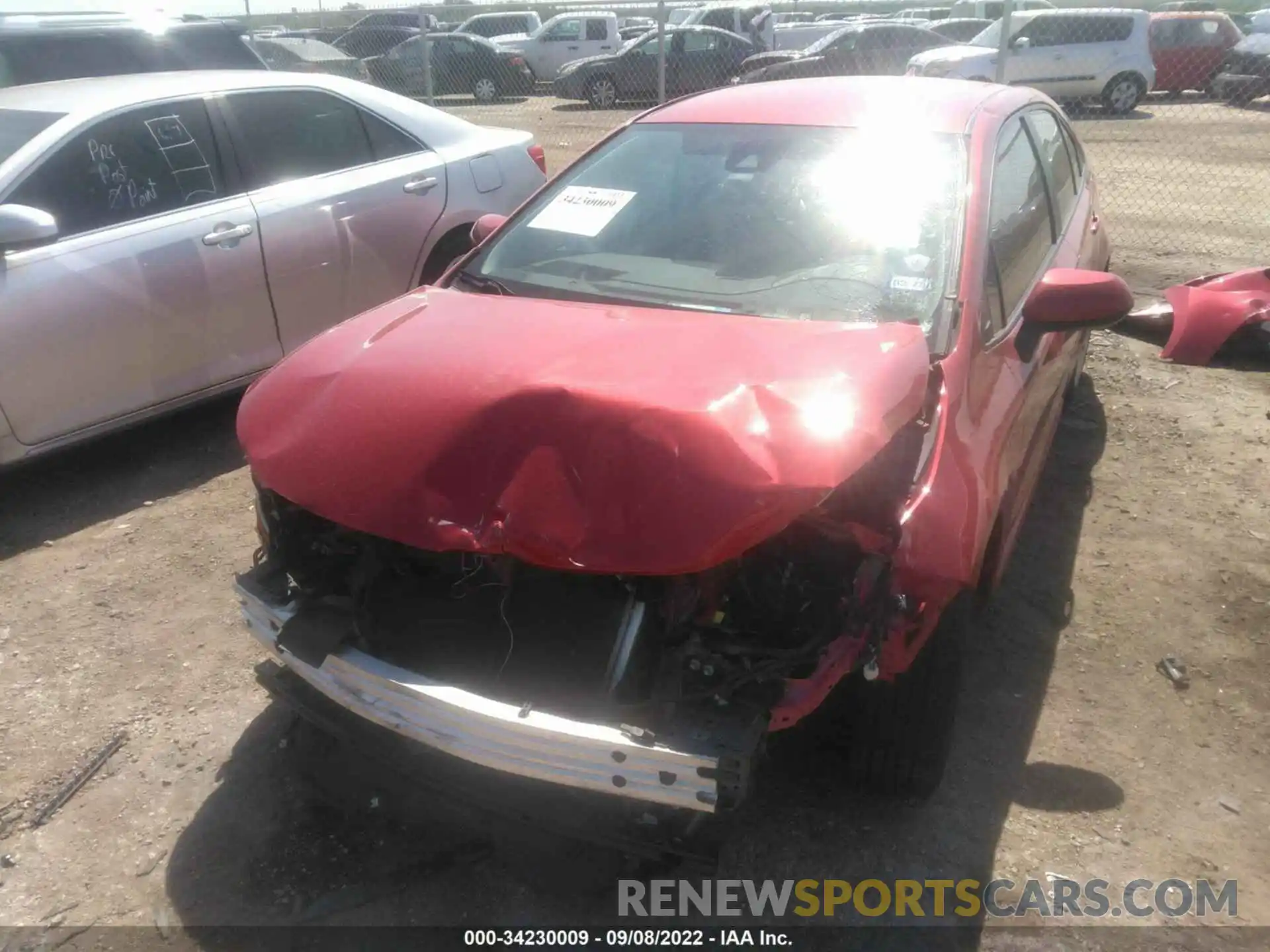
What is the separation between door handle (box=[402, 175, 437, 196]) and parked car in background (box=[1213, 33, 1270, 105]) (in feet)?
51.9

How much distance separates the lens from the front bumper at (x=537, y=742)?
6.65 feet

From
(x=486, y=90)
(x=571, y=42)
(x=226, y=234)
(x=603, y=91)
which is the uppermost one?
(x=226, y=234)

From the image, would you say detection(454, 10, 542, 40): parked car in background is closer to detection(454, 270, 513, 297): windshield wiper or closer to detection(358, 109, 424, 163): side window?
detection(358, 109, 424, 163): side window

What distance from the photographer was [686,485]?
2.10m

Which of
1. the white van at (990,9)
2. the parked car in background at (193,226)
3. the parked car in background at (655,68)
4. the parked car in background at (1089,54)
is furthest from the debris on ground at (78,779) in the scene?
the white van at (990,9)

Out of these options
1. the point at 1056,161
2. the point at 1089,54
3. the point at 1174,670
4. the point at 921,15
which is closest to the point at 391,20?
the point at 921,15

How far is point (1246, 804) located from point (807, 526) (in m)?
1.54

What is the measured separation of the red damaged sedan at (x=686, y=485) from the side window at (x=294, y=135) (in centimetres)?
213

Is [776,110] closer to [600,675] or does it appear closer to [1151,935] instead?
[600,675]

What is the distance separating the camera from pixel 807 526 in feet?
7.63

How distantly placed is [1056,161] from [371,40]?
20.7 metres

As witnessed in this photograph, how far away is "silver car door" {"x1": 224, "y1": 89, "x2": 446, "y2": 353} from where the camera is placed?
15.8 feet

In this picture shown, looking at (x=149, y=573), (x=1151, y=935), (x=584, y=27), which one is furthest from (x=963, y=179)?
(x=584, y=27)

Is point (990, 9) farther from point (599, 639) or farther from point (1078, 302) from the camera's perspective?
point (599, 639)
